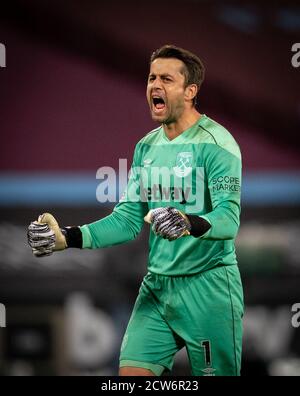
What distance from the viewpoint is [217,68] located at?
13.5 ft

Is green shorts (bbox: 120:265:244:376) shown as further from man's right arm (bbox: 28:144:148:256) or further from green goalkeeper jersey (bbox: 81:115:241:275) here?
man's right arm (bbox: 28:144:148:256)

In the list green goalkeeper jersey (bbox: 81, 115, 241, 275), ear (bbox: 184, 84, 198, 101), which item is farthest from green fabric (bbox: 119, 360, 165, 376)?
ear (bbox: 184, 84, 198, 101)

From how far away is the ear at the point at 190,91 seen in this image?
337 centimetres

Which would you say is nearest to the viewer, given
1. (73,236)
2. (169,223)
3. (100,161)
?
(169,223)

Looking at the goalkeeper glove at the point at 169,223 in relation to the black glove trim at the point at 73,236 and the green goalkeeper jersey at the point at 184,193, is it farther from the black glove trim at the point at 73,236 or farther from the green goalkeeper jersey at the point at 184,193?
the black glove trim at the point at 73,236

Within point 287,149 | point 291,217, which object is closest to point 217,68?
point 287,149

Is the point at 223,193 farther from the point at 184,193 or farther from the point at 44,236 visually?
the point at 44,236

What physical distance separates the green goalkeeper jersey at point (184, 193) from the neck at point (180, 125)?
0.07 ft

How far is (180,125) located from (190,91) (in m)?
0.14

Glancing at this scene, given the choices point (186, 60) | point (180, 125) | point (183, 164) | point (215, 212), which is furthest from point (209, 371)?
point (186, 60)

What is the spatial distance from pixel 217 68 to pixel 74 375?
62.6 inches

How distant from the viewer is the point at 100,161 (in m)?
4.18

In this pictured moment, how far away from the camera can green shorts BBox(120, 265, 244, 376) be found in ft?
10.5
